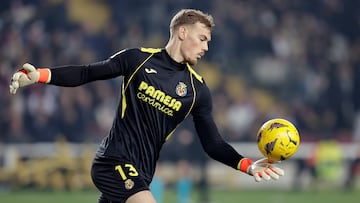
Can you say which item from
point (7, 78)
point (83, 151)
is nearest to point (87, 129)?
point (83, 151)

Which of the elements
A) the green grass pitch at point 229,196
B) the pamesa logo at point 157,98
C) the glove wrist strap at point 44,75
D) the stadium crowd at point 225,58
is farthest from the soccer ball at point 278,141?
the stadium crowd at point 225,58

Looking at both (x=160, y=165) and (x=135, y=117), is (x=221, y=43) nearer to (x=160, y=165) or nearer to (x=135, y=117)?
(x=160, y=165)

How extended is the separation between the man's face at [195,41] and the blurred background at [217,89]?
8.49 meters

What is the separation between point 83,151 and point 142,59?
9.61m

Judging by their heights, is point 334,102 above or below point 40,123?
above

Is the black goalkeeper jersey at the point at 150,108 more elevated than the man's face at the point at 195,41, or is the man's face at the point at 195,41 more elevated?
the man's face at the point at 195,41

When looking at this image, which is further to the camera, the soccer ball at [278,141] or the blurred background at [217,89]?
the blurred background at [217,89]

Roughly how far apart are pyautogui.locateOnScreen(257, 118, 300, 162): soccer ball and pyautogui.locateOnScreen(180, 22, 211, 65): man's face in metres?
0.81

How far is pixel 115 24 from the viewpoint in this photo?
18.0m

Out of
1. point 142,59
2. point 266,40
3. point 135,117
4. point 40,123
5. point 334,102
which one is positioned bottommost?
point 135,117

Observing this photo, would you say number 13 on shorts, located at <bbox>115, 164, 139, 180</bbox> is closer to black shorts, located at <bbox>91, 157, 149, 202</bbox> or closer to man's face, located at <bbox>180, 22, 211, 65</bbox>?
black shorts, located at <bbox>91, 157, 149, 202</bbox>

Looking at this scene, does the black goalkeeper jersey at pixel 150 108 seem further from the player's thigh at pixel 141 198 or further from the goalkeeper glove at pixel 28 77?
the goalkeeper glove at pixel 28 77

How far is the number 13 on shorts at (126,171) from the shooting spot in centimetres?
695

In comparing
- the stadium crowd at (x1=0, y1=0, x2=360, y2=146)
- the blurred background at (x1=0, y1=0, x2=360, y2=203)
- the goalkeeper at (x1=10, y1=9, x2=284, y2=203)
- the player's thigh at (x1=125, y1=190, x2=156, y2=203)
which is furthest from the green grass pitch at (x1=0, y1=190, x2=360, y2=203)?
the player's thigh at (x1=125, y1=190, x2=156, y2=203)
